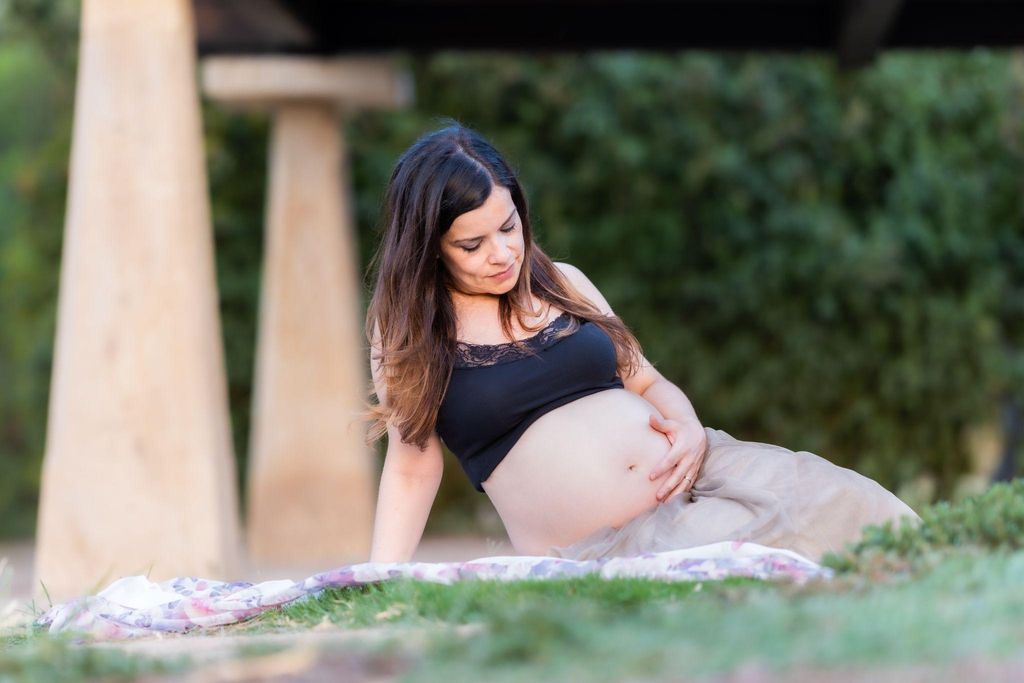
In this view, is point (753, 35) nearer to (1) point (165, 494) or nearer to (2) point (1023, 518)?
(1) point (165, 494)

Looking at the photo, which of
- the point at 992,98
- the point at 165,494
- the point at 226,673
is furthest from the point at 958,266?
the point at 226,673

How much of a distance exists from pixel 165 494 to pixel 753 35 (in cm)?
456

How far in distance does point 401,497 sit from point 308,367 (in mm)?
5651

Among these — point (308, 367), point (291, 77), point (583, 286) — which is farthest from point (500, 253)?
point (308, 367)

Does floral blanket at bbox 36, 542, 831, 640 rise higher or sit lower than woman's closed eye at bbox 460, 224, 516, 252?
lower

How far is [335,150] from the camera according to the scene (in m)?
9.28

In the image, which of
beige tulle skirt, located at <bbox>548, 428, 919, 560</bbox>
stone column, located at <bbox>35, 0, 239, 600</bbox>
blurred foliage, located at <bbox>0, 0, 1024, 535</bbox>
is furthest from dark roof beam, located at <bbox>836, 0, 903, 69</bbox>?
beige tulle skirt, located at <bbox>548, 428, 919, 560</bbox>

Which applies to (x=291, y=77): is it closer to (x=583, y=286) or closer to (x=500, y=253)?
(x=583, y=286)

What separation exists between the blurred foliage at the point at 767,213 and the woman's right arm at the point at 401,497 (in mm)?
7210

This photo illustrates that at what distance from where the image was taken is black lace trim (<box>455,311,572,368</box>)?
11.9ft

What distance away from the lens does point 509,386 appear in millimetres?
3582

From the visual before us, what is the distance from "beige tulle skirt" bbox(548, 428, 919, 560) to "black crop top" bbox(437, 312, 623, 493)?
0.35 m

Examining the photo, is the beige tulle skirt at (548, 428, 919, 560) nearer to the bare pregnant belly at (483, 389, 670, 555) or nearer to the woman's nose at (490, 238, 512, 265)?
the bare pregnant belly at (483, 389, 670, 555)

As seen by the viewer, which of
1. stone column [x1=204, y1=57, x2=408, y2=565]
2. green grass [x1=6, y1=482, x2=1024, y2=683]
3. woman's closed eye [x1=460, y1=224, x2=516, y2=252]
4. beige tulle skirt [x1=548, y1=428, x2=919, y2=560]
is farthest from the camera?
stone column [x1=204, y1=57, x2=408, y2=565]
